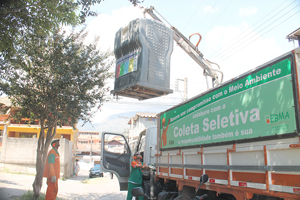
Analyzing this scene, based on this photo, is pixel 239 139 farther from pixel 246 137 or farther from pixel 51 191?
pixel 51 191

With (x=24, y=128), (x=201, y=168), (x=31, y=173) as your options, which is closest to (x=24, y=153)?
(x=31, y=173)

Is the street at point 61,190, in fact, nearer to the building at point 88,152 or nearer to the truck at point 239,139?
the truck at point 239,139

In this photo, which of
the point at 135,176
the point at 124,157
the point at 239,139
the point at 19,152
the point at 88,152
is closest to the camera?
the point at 239,139

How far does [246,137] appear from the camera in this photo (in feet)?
12.1

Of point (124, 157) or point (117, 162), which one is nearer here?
point (117, 162)

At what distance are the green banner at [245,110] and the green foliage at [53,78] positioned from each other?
4.11 m

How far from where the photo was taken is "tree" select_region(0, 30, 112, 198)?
7816mm

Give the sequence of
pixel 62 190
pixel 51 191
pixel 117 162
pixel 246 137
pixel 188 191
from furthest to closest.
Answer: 1. pixel 62 190
2. pixel 117 162
3. pixel 51 191
4. pixel 188 191
5. pixel 246 137

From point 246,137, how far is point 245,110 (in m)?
0.41

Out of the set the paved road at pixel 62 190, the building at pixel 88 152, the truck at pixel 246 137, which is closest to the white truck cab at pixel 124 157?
the truck at pixel 246 137

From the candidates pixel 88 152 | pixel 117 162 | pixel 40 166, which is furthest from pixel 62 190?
pixel 88 152

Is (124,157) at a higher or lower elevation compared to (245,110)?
lower

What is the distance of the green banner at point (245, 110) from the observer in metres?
3.18

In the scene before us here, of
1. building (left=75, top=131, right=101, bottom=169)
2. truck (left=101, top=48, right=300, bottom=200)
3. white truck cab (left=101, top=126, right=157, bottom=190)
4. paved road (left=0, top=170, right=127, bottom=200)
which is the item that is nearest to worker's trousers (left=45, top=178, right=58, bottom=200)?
white truck cab (left=101, top=126, right=157, bottom=190)
